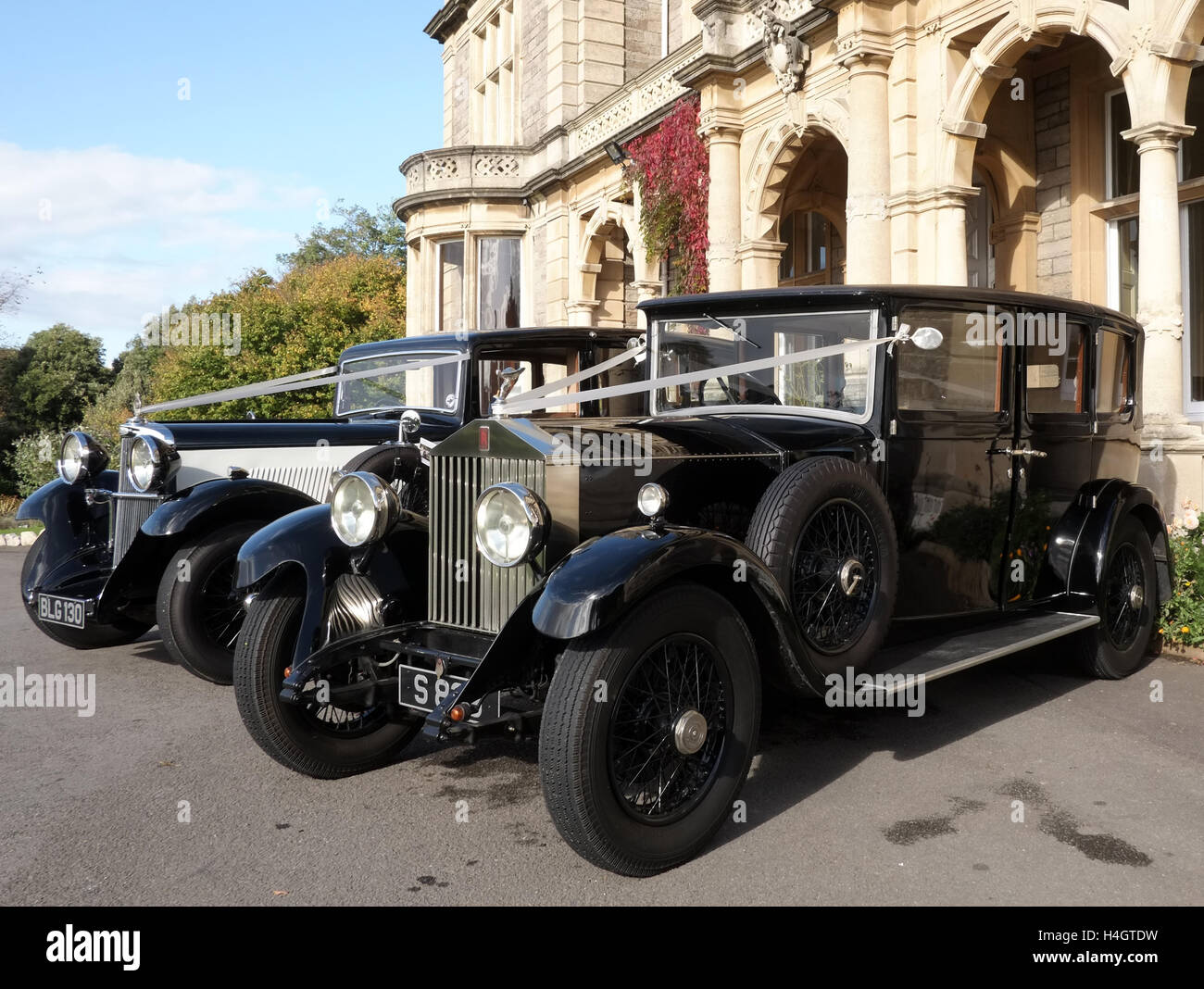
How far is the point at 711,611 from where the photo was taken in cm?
335

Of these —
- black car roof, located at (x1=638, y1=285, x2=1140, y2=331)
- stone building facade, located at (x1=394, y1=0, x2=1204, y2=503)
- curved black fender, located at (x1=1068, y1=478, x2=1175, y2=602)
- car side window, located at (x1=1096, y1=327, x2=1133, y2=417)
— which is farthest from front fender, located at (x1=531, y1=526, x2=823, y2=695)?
stone building facade, located at (x1=394, y1=0, x2=1204, y2=503)

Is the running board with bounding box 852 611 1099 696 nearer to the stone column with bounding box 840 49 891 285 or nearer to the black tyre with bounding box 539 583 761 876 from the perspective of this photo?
the black tyre with bounding box 539 583 761 876

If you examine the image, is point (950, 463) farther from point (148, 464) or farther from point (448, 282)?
point (448, 282)

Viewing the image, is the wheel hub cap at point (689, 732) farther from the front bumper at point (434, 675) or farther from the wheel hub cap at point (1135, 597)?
the wheel hub cap at point (1135, 597)

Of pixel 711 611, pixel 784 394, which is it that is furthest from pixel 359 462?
pixel 711 611

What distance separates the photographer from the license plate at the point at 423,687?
135 inches

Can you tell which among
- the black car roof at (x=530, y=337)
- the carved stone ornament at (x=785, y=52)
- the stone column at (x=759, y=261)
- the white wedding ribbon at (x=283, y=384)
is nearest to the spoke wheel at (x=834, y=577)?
the black car roof at (x=530, y=337)

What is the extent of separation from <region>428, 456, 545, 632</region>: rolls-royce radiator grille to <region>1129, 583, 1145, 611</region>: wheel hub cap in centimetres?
371

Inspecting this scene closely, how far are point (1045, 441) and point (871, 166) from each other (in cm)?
546

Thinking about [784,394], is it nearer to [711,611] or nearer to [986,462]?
[986,462]

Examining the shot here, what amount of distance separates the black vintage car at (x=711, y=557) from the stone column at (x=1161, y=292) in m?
2.42
